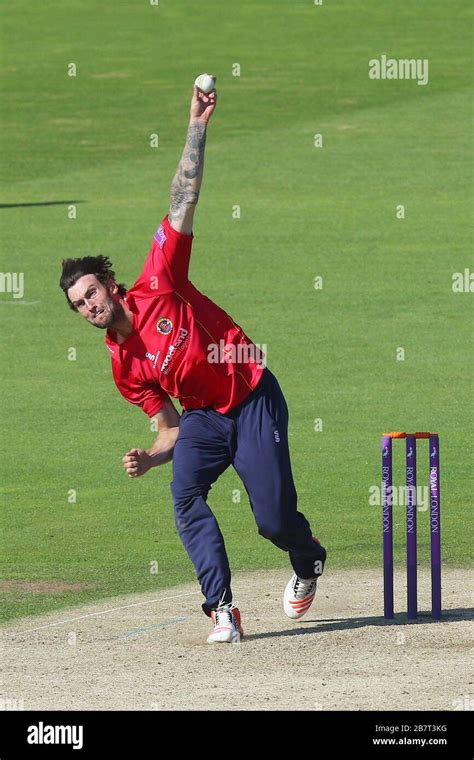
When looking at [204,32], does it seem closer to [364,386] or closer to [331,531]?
[364,386]

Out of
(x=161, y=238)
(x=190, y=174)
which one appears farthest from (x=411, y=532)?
(x=190, y=174)

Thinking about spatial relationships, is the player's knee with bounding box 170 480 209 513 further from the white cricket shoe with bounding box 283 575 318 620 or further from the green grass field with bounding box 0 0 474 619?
the green grass field with bounding box 0 0 474 619

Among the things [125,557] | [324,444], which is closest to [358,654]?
[125,557]

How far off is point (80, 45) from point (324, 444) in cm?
3082

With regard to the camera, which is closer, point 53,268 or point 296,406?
point 296,406

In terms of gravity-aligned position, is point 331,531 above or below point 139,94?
below

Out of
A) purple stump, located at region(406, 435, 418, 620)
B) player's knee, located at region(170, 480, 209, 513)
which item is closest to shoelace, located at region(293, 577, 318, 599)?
purple stump, located at region(406, 435, 418, 620)

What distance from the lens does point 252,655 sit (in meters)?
9.76

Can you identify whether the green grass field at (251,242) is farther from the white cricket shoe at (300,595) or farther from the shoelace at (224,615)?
the shoelace at (224,615)

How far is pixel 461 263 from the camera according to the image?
83.3ft

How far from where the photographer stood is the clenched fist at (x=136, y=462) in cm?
988

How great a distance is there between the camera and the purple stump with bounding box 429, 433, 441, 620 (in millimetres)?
10234

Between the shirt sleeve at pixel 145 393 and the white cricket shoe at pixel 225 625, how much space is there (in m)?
1.23

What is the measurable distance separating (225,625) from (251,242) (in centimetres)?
1731
